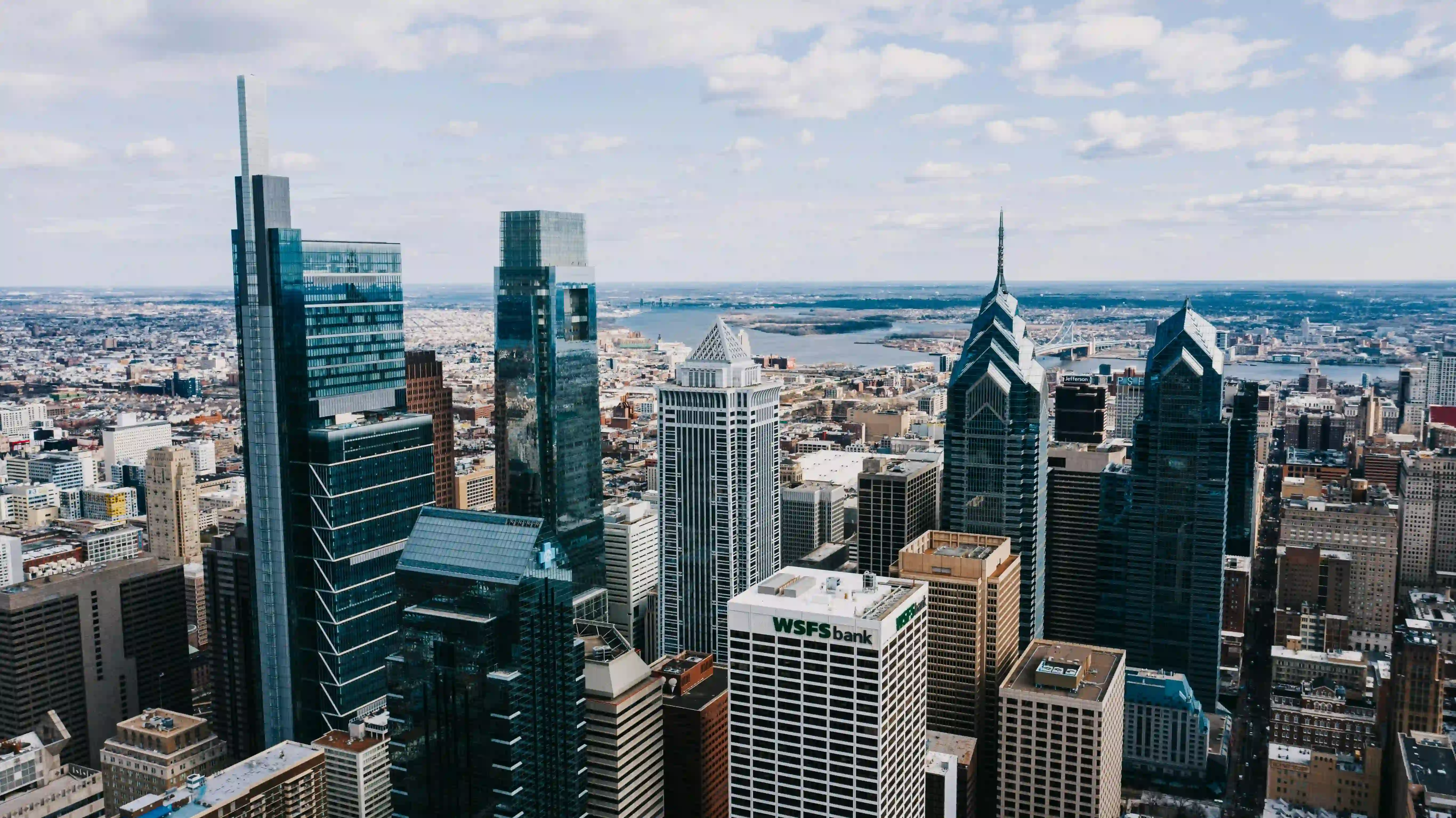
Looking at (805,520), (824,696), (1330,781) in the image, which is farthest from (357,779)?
(1330,781)

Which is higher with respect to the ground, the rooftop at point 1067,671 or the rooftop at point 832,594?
the rooftop at point 832,594

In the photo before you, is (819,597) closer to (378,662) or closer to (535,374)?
(378,662)

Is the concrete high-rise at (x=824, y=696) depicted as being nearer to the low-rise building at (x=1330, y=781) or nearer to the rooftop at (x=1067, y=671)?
the rooftop at (x=1067, y=671)

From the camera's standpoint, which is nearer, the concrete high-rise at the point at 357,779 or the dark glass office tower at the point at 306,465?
the concrete high-rise at the point at 357,779

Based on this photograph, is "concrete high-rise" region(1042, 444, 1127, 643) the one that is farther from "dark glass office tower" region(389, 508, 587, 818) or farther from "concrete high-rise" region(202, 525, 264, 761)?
"concrete high-rise" region(202, 525, 264, 761)

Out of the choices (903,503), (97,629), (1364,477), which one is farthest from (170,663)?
(1364,477)

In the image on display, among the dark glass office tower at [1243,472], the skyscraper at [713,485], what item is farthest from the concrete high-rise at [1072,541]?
the skyscraper at [713,485]

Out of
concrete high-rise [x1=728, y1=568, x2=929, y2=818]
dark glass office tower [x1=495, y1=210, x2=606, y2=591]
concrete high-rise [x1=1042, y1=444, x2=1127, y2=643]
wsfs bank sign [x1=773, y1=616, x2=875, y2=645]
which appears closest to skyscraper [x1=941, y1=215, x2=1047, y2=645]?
concrete high-rise [x1=1042, y1=444, x2=1127, y2=643]
